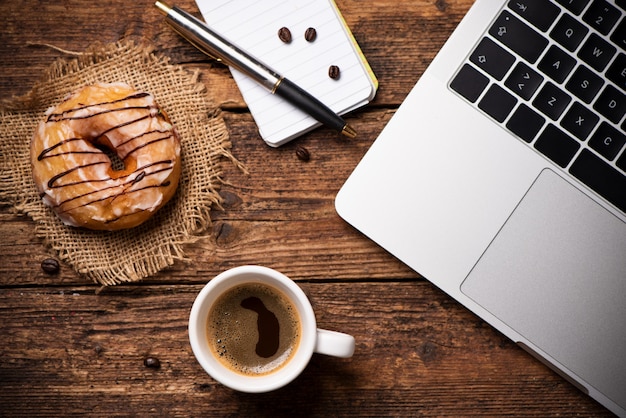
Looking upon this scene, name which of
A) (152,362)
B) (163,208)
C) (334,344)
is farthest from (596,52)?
(152,362)

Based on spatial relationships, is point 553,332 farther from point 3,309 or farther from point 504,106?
point 3,309

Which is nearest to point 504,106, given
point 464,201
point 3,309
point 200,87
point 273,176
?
point 464,201

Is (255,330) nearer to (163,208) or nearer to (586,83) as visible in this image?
(163,208)

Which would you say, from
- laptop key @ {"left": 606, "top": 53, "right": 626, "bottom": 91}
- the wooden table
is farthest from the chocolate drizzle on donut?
laptop key @ {"left": 606, "top": 53, "right": 626, "bottom": 91}

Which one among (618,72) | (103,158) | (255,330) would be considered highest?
(618,72)

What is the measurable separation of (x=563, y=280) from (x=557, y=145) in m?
A: 0.20

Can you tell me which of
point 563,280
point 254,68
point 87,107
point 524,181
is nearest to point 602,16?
point 524,181

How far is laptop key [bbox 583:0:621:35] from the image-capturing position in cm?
78

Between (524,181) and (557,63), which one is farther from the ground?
(557,63)

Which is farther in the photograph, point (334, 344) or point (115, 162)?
point (115, 162)

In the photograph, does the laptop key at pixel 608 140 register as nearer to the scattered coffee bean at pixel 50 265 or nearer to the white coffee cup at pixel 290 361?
the white coffee cup at pixel 290 361

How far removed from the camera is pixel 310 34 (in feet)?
2.90

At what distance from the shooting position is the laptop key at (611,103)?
2.56ft

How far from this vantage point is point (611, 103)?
0.78 m
